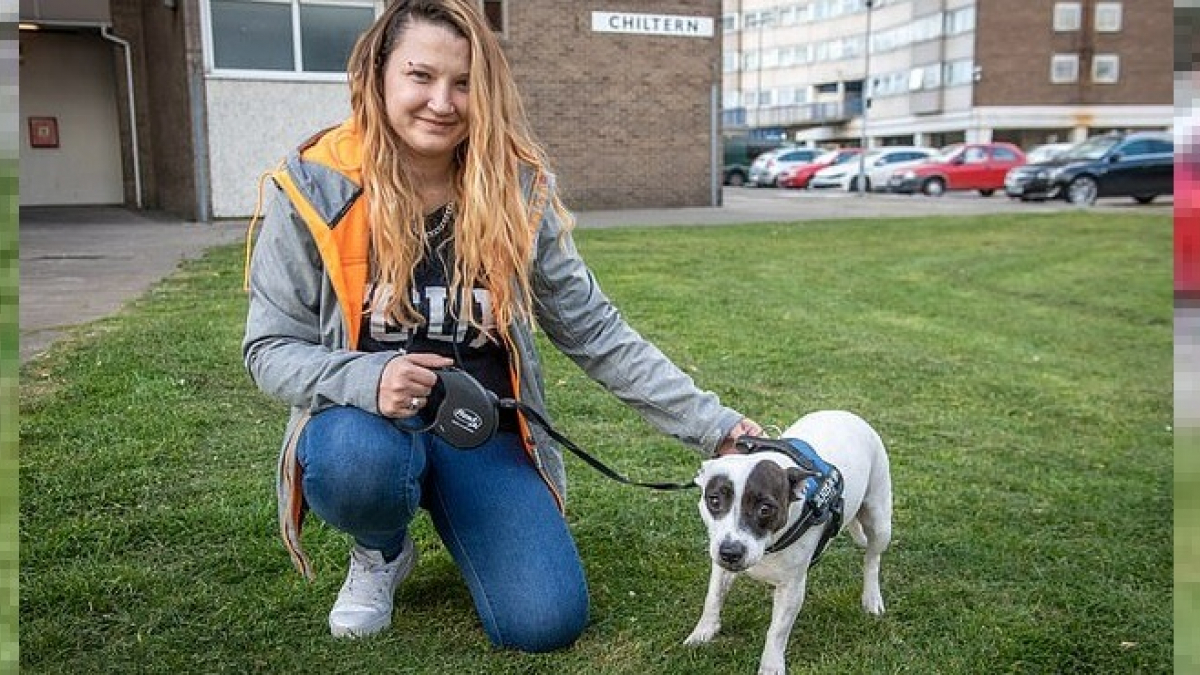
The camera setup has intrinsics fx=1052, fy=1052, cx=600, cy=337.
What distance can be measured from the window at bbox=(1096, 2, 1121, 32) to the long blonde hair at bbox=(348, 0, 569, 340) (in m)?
59.9

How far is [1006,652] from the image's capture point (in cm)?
291

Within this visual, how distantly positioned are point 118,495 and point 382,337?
5.07 feet

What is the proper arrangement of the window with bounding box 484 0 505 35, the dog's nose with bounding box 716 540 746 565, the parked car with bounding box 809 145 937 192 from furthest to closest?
the parked car with bounding box 809 145 937 192 < the window with bounding box 484 0 505 35 < the dog's nose with bounding box 716 540 746 565

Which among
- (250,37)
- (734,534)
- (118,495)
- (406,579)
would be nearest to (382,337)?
(406,579)

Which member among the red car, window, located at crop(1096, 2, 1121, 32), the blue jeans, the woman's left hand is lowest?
the blue jeans

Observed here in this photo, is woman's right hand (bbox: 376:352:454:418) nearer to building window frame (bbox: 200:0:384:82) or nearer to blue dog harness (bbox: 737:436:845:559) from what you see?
blue dog harness (bbox: 737:436:845:559)

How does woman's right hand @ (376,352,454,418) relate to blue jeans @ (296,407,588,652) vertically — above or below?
above

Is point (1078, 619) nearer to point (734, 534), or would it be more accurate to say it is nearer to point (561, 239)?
point (734, 534)

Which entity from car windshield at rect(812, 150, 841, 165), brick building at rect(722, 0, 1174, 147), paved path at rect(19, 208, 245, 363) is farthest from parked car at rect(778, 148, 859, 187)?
paved path at rect(19, 208, 245, 363)

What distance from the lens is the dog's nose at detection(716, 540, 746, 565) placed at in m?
2.47

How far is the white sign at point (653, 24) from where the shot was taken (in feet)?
59.7

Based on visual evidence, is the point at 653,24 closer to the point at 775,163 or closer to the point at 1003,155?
the point at 1003,155

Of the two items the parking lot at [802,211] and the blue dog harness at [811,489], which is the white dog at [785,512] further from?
the parking lot at [802,211]

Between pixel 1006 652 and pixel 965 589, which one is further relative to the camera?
pixel 965 589
